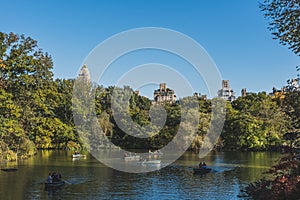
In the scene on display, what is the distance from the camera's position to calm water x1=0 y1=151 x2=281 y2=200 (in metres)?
21.1

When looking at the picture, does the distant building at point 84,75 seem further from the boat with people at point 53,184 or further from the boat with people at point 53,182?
the boat with people at point 53,184

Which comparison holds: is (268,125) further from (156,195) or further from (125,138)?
(156,195)

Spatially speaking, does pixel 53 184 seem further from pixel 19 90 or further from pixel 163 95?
pixel 163 95

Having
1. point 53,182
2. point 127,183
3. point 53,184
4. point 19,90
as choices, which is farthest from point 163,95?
point 53,184

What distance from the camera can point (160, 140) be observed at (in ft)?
197

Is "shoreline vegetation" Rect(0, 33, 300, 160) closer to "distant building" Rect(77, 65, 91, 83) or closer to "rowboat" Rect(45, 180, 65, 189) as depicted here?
"distant building" Rect(77, 65, 91, 83)

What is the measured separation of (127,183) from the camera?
25047mm

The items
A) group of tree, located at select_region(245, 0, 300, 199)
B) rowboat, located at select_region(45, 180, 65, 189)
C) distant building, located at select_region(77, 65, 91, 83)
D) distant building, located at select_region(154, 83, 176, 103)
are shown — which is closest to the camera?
group of tree, located at select_region(245, 0, 300, 199)

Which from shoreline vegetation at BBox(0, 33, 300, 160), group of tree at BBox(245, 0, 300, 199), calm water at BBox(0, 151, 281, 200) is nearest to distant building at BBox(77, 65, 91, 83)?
shoreline vegetation at BBox(0, 33, 300, 160)

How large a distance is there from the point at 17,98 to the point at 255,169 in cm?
2625

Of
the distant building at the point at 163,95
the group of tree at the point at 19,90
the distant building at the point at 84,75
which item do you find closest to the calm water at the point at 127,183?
the group of tree at the point at 19,90

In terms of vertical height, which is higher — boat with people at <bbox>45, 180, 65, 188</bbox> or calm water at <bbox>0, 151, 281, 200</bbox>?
boat with people at <bbox>45, 180, 65, 188</bbox>

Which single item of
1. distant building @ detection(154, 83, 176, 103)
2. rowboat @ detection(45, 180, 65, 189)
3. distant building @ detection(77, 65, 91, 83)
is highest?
distant building @ detection(77, 65, 91, 83)

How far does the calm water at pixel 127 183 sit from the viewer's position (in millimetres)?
21083
